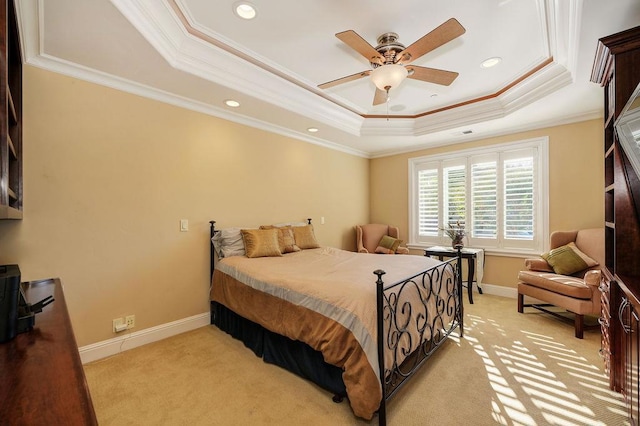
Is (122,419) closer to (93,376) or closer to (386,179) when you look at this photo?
(93,376)

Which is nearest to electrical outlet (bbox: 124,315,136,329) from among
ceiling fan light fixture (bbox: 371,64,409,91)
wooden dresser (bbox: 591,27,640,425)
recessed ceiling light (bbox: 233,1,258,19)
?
recessed ceiling light (bbox: 233,1,258,19)

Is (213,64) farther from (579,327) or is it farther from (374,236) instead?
(579,327)

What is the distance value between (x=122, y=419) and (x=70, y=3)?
8.72 ft

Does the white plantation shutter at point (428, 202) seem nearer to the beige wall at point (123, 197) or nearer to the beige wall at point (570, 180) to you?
the beige wall at point (570, 180)

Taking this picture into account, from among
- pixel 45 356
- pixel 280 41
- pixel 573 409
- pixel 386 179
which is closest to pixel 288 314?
pixel 45 356

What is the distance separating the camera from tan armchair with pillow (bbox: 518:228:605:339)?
2889 mm

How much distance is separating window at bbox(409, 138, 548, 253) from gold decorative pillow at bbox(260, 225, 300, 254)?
2.65m

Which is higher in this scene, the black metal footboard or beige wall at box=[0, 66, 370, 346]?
beige wall at box=[0, 66, 370, 346]

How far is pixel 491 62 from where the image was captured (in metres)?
2.85

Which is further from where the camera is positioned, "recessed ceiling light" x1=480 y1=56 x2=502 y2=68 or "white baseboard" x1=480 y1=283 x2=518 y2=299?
"white baseboard" x1=480 y1=283 x2=518 y2=299

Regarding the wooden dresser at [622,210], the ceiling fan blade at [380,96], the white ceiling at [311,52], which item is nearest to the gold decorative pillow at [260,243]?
the white ceiling at [311,52]

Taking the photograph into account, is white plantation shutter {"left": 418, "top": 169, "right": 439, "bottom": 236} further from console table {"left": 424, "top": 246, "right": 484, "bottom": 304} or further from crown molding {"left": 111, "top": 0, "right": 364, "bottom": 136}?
crown molding {"left": 111, "top": 0, "right": 364, "bottom": 136}

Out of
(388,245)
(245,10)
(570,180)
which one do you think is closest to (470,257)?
(388,245)

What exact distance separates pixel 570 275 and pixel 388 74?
326cm
